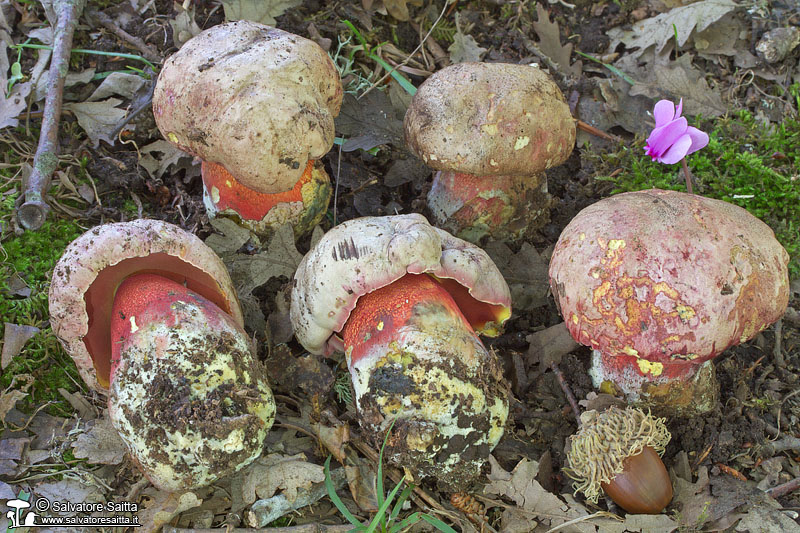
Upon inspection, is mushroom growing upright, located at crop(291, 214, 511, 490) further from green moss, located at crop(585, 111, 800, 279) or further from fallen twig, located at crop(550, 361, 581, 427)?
green moss, located at crop(585, 111, 800, 279)

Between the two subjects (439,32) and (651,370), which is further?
(439,32)

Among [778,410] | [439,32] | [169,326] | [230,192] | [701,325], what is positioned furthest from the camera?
[439,32]

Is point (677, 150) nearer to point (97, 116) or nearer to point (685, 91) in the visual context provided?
point (685, 91)

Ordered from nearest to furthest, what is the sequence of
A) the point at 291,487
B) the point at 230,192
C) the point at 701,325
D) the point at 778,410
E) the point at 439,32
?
the point at 701,325 → the point at 291,487 → the point at 778,410 → the point at 230,192 → the point at 439,32

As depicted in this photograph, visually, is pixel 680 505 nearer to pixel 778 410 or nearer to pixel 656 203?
pixel 778 410

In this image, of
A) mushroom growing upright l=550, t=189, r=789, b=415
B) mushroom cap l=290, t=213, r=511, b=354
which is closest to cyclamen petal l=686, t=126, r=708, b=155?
mushroom growing upright l=550, t=189, r=789, b=415

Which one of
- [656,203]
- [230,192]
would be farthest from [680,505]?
[230,192]
